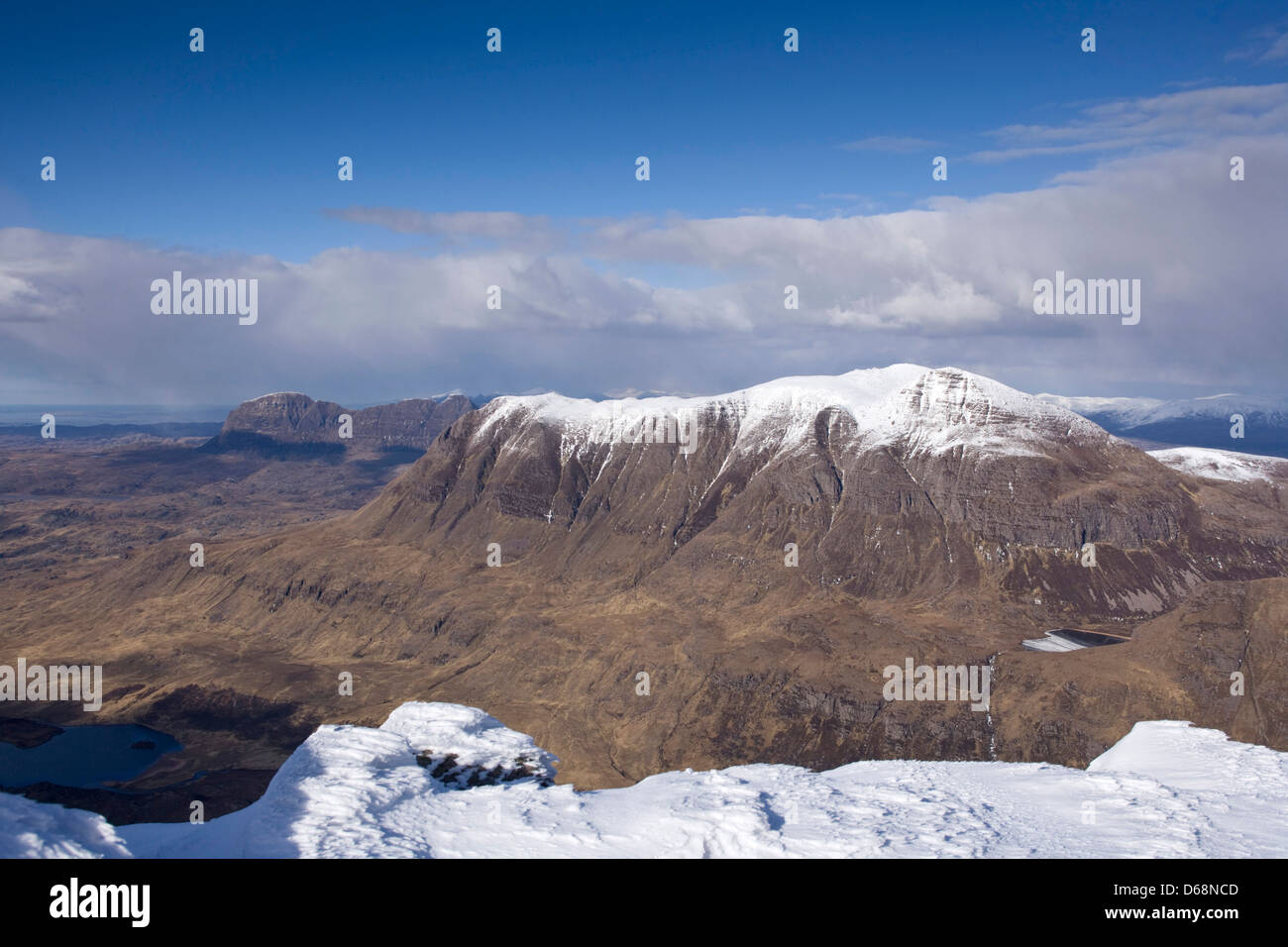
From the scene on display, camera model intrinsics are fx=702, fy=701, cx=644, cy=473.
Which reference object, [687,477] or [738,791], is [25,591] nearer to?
[687,477]

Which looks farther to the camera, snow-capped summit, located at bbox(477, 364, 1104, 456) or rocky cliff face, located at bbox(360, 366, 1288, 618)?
snow-capped summit, located at bbox(477, 364, 1104, 456)

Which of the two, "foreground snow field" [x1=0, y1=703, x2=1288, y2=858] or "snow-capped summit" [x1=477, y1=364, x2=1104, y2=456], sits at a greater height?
"snow-capped summit" [x1=477, y1=364, x2=1104, y2=456]

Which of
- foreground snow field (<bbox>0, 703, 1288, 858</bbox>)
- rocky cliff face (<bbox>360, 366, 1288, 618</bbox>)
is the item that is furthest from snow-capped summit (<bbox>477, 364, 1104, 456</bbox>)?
foreground snow field (<bbox>0, 703, 1288, 858</bbox>)

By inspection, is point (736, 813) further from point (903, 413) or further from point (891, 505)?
point (903, 413)

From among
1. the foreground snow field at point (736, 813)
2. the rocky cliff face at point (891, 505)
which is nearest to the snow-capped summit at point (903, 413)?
the rocky cliff face at point (891, 505)

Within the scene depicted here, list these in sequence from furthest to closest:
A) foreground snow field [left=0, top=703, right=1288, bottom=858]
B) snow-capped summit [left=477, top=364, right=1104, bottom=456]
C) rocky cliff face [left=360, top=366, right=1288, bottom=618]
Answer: snow-capped summit [left=477, top=364, right=1104, bottom=456]
rocky cliff face [left=360, top=366, right=1288, bottom=618]
foreground snow field [left=0, top=703, right=1288, bottom=858]

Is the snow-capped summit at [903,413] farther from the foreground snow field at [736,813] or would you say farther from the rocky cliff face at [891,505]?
the foreground snow field at [736,813]

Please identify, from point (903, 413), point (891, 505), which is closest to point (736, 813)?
point (891, 505)

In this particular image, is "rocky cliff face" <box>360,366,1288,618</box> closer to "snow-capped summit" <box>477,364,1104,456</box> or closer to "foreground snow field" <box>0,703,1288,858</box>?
"snow-capped summit" <box>477,364,1104,456</box>

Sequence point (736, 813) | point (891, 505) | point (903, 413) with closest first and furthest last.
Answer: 1. point (736, 813)
2. point (891, 505)
3. point (903, 413)
